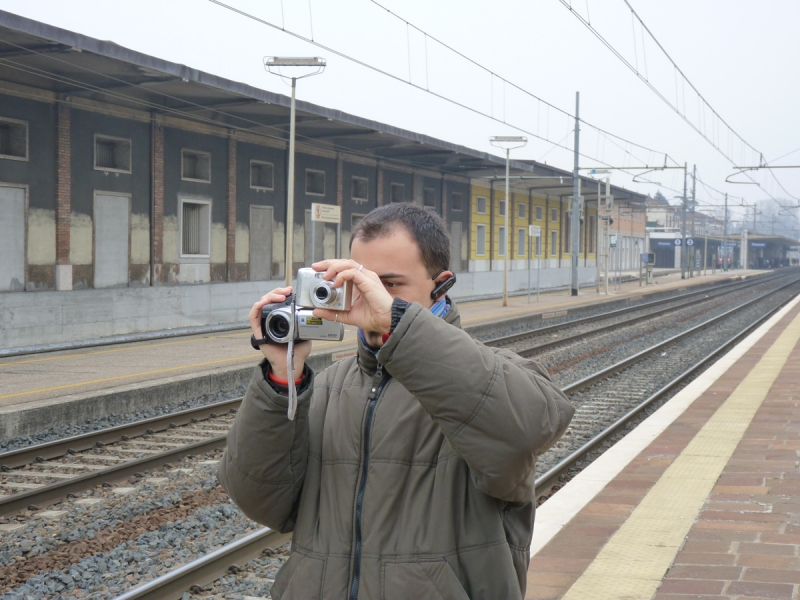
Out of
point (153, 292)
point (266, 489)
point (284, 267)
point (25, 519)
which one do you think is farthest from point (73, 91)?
point (266, 489)

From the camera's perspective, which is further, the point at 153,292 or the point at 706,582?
the point at 153,292

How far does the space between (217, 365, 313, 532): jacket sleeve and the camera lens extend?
0.30 feet

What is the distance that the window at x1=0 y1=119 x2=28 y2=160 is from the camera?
17.9m

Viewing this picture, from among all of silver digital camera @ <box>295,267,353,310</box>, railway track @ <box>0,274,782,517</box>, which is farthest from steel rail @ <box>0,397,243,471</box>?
silver digital camera @ <box>295,267,353,310</box>

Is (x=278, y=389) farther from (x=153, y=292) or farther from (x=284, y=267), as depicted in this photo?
(x=284, y=267)

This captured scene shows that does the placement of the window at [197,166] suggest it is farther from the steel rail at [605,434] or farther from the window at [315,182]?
the steel rail at [605,434]

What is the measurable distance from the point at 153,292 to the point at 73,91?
4.45 metres

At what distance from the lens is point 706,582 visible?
4113 millimetres

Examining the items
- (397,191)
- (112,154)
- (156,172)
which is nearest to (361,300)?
(112,154)

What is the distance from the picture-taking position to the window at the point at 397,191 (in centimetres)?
3328

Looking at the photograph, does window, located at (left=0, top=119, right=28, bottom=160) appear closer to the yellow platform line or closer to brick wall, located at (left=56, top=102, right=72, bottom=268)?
brick wall, located at (left=56, top=102, right=72, bottom=268)

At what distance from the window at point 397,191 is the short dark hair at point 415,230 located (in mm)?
31220

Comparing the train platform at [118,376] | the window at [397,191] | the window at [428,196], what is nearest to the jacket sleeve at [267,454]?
the train platform at [118,376]

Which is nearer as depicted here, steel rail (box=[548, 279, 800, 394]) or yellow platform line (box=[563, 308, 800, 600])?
yellow platform line (box=[563, 308, 800, 600])
